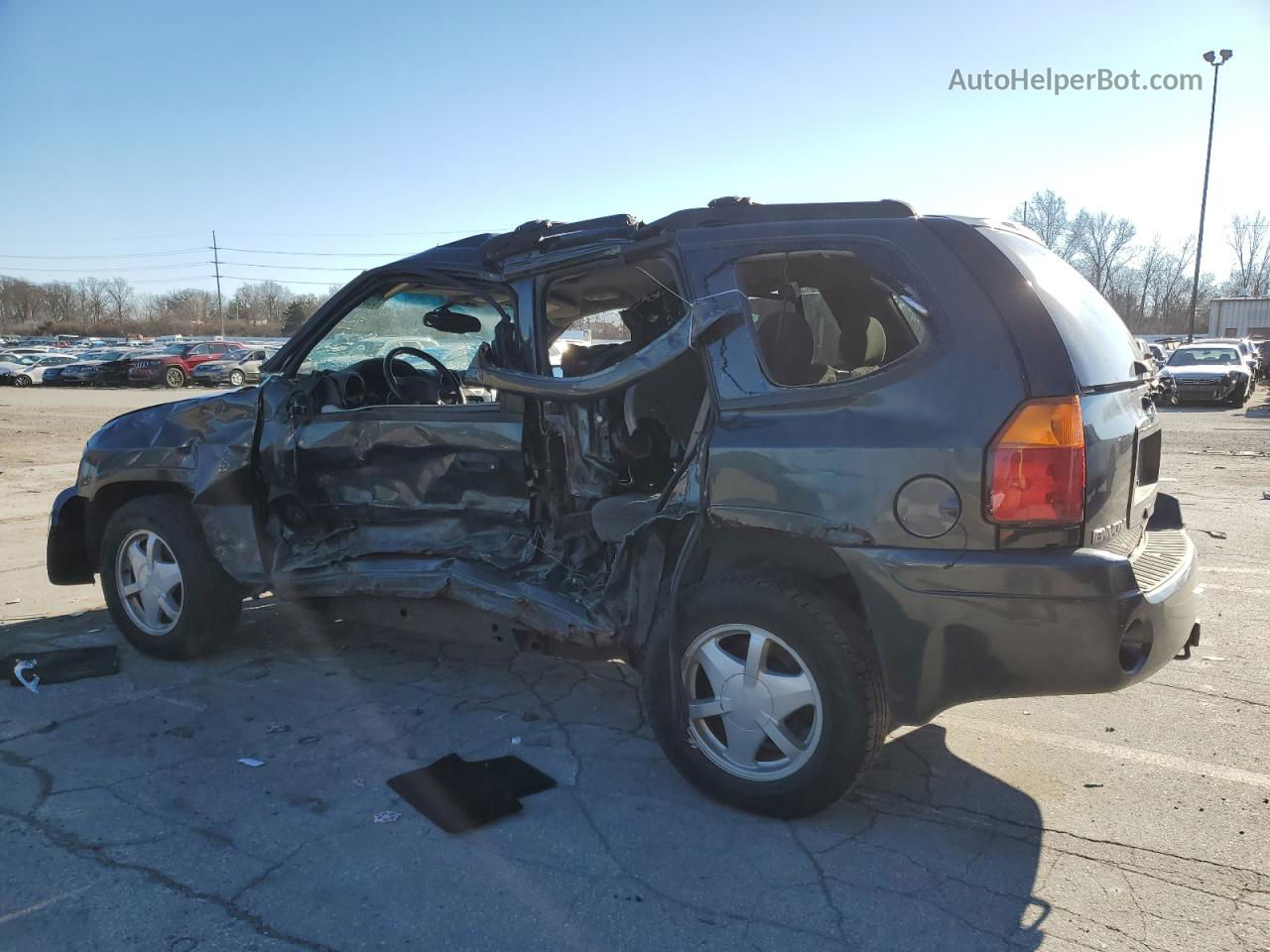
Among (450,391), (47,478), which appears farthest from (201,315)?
(450,391)

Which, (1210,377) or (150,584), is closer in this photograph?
(150,584)

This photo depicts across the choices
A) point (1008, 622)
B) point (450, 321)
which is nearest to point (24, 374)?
point (450, 321)

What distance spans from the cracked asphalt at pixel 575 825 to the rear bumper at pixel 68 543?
92 centimetres

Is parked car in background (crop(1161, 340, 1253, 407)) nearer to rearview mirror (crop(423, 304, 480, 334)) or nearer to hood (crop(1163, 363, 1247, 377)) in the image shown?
hood (crop(1163, 363, 1247, 377))

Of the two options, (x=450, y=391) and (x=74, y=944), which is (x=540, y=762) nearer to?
(x=74, y=944)

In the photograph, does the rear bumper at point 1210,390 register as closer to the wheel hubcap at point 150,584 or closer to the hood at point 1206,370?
the hood at point 1206,370

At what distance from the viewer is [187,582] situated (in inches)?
175

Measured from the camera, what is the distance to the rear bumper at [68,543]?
16.3 ft

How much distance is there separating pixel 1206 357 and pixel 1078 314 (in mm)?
25542

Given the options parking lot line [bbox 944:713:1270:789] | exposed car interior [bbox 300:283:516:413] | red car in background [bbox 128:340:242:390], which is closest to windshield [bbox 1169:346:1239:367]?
parking lot line [bbox 944:713:1270:789]

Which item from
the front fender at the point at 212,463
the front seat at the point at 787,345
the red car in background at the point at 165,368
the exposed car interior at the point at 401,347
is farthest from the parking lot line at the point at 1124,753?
the red car in background at the point at 165,368

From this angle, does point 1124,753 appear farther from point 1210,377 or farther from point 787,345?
point 1210,377

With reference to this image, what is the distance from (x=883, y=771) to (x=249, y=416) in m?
3.27

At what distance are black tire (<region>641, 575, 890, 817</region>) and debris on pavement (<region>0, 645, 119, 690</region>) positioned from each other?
308cm
